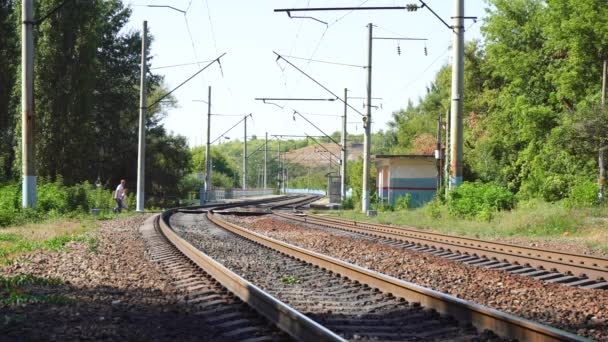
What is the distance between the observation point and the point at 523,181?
1825 inches

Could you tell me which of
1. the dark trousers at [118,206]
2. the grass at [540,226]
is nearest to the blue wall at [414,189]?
the dark trousers at [118,206]

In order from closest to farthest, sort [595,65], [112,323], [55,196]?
[112,323] → [55,196] → [595,65]

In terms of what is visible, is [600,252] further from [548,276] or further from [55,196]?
[55,196]

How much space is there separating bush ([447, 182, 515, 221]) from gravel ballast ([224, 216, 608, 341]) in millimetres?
10655

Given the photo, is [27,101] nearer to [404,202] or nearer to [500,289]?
[500,289]

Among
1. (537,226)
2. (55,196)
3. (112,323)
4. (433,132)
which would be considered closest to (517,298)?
(112,323)

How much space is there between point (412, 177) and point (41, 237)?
27.9 meters

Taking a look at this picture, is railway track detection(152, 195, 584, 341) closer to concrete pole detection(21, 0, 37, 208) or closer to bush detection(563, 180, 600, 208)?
concrete pole detection(21, 0, 37, 208)

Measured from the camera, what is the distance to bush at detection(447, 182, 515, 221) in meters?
25.5

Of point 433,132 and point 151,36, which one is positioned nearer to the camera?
point 151,36

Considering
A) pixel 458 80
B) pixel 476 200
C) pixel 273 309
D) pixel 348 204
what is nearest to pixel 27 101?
pixel 458 80

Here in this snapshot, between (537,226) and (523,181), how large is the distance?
25713mm

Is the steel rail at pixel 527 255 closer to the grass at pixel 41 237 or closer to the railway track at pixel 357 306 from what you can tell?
the railway track at pixel 357 306

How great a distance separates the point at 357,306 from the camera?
28.0 feet
